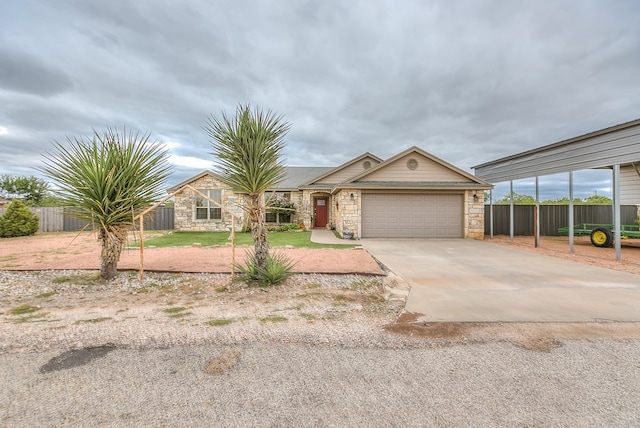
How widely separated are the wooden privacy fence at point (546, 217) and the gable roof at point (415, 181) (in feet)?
10.1

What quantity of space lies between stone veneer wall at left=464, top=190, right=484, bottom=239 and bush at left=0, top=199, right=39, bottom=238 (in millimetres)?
23399

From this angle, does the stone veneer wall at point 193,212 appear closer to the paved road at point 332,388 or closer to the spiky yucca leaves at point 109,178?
the spiky yucca leaves at point 109,178

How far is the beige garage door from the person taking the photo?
13.4 meters

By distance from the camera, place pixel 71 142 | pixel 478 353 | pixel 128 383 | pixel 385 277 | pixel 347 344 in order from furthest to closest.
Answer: pixel 385 277 < pixel 71 142 < pixel 347 344 < pixel 478 353 < pixel 128 383

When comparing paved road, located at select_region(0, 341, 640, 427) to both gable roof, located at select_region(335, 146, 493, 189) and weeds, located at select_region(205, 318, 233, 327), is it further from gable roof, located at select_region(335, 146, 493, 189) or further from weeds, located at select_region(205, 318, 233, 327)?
gable roof, located at select_region(335, 146, 493, 189)

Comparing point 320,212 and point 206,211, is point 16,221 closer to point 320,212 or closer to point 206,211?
point 206,211

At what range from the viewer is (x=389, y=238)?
13.4m

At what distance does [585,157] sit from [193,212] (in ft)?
64.5

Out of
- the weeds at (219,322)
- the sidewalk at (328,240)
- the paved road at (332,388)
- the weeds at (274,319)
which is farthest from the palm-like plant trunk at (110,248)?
the sidewalk at (328,240)

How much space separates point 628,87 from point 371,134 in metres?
15.5

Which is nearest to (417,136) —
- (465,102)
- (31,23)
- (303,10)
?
(465,102)

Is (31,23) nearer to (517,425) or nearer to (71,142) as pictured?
(71,142)

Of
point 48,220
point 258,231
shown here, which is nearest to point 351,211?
point 258,231

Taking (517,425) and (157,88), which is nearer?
(517,425)
